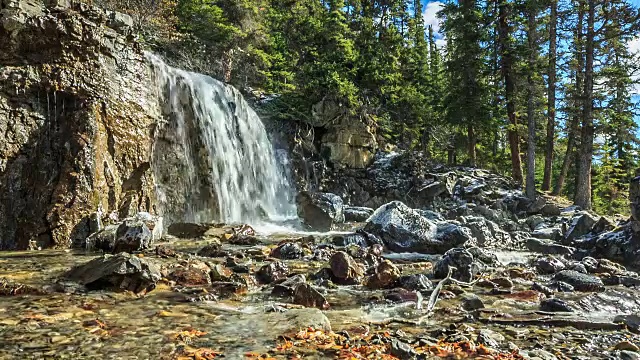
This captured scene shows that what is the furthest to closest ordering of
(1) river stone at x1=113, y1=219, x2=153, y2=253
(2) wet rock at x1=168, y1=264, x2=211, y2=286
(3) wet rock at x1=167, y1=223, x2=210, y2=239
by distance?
(3) wet rock at x1=167, y1=223, x2=210, y2=239, (1) river stone at x1=113, y1=219, x2=153, y2=253, (2) wet rock at x1=168, y1=264, x2=211, y2=286

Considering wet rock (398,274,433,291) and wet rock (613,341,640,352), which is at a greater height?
wet rock (398,274,433,291)

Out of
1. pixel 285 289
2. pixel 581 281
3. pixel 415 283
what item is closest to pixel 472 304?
pixel 415 283

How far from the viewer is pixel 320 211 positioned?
15398mm

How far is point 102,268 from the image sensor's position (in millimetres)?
Result: 5578

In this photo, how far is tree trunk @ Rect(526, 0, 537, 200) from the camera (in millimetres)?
19422

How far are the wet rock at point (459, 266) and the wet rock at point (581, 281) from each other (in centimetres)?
131

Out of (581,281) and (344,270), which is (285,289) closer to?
(344,270)

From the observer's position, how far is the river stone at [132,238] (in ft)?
27.9

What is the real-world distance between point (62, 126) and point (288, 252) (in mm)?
6010

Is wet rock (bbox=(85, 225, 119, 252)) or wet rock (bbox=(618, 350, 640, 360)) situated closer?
wet rock (bbox=(618, 350, 640, 360))

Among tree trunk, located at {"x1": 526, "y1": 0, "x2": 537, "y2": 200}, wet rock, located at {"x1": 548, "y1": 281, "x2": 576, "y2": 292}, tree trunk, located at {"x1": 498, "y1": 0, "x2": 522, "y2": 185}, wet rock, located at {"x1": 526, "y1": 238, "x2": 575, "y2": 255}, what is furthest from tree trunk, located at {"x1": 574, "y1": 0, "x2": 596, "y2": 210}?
wet rock, located at {"x1": 548, "y1": 281, "x2": 576, "y2": 292}

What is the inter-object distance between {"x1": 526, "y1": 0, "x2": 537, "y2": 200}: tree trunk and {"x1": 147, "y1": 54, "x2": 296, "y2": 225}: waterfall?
10829mm

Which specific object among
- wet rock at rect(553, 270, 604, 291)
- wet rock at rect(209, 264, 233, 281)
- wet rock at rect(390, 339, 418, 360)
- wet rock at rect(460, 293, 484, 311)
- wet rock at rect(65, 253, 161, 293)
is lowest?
wet rock at rect(553, 270, 604, 291)

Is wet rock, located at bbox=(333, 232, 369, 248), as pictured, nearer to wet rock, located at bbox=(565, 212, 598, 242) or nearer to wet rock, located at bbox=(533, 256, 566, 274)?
wet rock, located at bbox=(533, 256, 566, 274)
